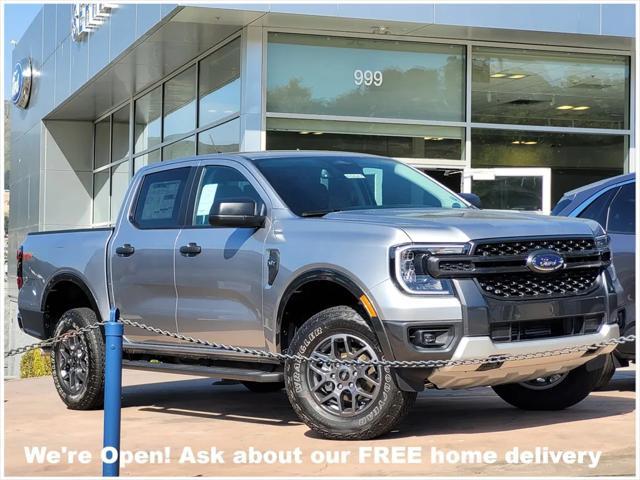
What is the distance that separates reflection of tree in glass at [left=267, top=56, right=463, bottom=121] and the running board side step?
29.4 feet

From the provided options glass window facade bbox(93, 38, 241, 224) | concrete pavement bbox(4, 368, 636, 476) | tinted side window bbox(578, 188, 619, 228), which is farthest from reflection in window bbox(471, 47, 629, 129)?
tinted side window bbox(578, 188, 619, 228)

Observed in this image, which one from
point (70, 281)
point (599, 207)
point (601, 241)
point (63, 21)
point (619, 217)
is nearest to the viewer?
point (601, 241)

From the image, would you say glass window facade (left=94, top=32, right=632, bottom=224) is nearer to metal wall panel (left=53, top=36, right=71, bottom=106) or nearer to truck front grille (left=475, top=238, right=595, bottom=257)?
metal wall panel (left=53, top=36, right=71, bottom=106)

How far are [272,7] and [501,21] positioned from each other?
3691 millimetres

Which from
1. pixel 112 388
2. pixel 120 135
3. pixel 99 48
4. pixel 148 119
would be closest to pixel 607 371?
pixel 112 388

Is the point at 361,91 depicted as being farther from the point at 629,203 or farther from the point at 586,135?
the point at 629,203

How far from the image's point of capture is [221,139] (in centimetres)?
1766

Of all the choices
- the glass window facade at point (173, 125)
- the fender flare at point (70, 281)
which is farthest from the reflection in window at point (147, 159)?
the fender flare at point (70, 281)

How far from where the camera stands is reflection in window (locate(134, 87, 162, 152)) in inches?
881

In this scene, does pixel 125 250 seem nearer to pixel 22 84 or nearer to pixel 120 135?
pixel 120 135

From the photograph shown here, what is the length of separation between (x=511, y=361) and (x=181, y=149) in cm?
1462

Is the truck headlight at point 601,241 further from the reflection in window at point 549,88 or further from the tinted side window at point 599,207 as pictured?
the reflection in window at point 549,88

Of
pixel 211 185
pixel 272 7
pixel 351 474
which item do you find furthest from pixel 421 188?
pixel 272 7

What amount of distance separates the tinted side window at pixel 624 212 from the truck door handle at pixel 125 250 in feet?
12.3
